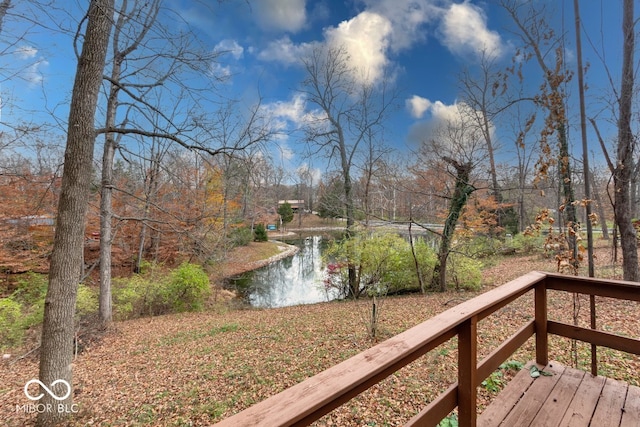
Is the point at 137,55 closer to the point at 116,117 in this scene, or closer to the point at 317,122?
the point at 116,117

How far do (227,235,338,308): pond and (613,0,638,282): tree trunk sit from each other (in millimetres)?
7450

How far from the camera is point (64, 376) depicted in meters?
3.00

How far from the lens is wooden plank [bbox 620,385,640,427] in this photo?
64.3 inches

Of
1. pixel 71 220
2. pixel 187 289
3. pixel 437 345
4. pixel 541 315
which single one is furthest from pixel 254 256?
pixel 437 345

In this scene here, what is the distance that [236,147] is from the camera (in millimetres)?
4488

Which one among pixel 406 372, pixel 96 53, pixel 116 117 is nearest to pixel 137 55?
pixel 116 117

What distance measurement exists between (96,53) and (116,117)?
13.0ft

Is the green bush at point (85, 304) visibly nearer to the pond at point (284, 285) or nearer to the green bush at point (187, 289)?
the green bush at point (187, 289)

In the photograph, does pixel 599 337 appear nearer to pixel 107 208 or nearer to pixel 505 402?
pixel 505 402

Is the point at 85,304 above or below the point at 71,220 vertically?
below

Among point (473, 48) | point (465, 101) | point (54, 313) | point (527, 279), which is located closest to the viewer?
point (527, 279)

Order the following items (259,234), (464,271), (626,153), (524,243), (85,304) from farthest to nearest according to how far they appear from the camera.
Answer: (259,234)
(524,243)
(464,271)
(85,304)
(626,153)

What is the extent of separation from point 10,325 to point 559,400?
883 centimetres

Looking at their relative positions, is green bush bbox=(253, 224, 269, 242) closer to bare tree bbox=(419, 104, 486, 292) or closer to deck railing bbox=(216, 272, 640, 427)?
bare tree bbox=(419, 104, 486, 292)
